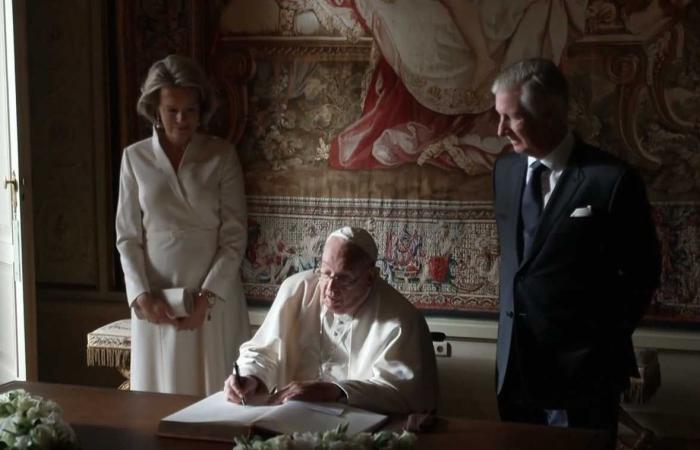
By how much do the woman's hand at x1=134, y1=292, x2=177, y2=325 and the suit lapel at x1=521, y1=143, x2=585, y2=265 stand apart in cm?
141

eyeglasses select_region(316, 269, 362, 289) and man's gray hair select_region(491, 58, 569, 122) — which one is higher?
man's gray hair select_region(491, 58, 569, 122)

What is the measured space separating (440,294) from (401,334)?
→ 182 centimetres

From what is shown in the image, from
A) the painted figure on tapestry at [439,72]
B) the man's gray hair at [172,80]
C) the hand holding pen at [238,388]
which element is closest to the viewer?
the hand holding pen at [238,388]

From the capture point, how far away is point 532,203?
297 cm

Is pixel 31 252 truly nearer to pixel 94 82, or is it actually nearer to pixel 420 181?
pixel 94 82

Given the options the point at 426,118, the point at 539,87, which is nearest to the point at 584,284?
the point at 539,87

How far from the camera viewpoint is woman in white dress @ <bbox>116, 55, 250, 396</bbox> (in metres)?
3.62

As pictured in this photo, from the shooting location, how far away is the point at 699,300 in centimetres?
445

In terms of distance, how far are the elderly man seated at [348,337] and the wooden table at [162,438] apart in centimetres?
31

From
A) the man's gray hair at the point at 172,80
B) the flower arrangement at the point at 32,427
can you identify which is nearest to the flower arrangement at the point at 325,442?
the flower arrangement at the point at 32,427

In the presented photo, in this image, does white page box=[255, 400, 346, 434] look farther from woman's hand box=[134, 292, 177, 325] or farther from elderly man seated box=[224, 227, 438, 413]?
woman's hand box=[134, 292, 177, 325]

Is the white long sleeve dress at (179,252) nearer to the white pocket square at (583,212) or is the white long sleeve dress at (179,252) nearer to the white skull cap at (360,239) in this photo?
the white skull cap at (360,239)

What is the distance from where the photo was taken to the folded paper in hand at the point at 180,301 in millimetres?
3582

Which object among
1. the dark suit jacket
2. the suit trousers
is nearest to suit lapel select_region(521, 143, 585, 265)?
the dark suit jacket
